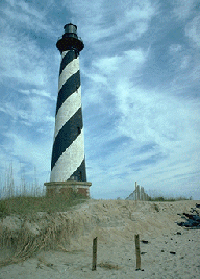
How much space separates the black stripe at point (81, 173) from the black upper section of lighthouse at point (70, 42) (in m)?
8.13

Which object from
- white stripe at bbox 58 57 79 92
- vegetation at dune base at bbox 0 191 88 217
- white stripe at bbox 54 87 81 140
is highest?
white stripe at bbox 58 57 79 92

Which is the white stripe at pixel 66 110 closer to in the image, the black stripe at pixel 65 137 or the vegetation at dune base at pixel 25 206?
the black stripe at pixel 65 137

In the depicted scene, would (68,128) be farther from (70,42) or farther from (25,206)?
(25,206)

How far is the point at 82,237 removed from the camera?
7.88 metres

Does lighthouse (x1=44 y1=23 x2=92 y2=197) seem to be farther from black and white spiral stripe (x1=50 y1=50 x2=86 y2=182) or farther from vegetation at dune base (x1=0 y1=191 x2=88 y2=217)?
vegetation at dune base (x1=0 y1=191 x2=88 y2=217)

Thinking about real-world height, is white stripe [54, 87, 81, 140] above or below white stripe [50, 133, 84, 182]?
above

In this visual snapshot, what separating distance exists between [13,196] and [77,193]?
480cm

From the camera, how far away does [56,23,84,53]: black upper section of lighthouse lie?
53.5ft

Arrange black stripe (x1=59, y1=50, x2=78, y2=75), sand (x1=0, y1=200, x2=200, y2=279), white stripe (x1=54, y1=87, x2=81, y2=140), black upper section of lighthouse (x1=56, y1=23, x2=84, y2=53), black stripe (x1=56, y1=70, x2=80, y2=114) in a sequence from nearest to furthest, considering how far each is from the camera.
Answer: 1. sand (x1=0, y1=200, x2=200, y2=279)
2. white stripe (x1=54, y1=87, x2=81, y2=140)
3. black stripe (x1=56, y1=70, x2=80, y2=114)
4. black stripe (x1=59, y1=50, x2=78, y2=75)
5. black upper section of lighthouse (x1=56, y1=23, x2=84, y2=53)

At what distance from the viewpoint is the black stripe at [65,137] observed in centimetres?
1420

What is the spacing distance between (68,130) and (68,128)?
0.13 meters

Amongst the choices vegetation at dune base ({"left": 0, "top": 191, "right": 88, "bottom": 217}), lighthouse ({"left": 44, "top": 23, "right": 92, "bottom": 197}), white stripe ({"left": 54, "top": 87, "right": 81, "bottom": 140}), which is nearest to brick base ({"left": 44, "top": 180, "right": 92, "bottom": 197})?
lighthouse ({"left": 44, "top": 23, "right": 92, "bottom": 197})

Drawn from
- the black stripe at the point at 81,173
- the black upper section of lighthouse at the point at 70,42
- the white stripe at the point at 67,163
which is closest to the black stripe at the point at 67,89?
the black upper section of lighthouse at the point at 70,42

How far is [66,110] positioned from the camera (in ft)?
48.7
